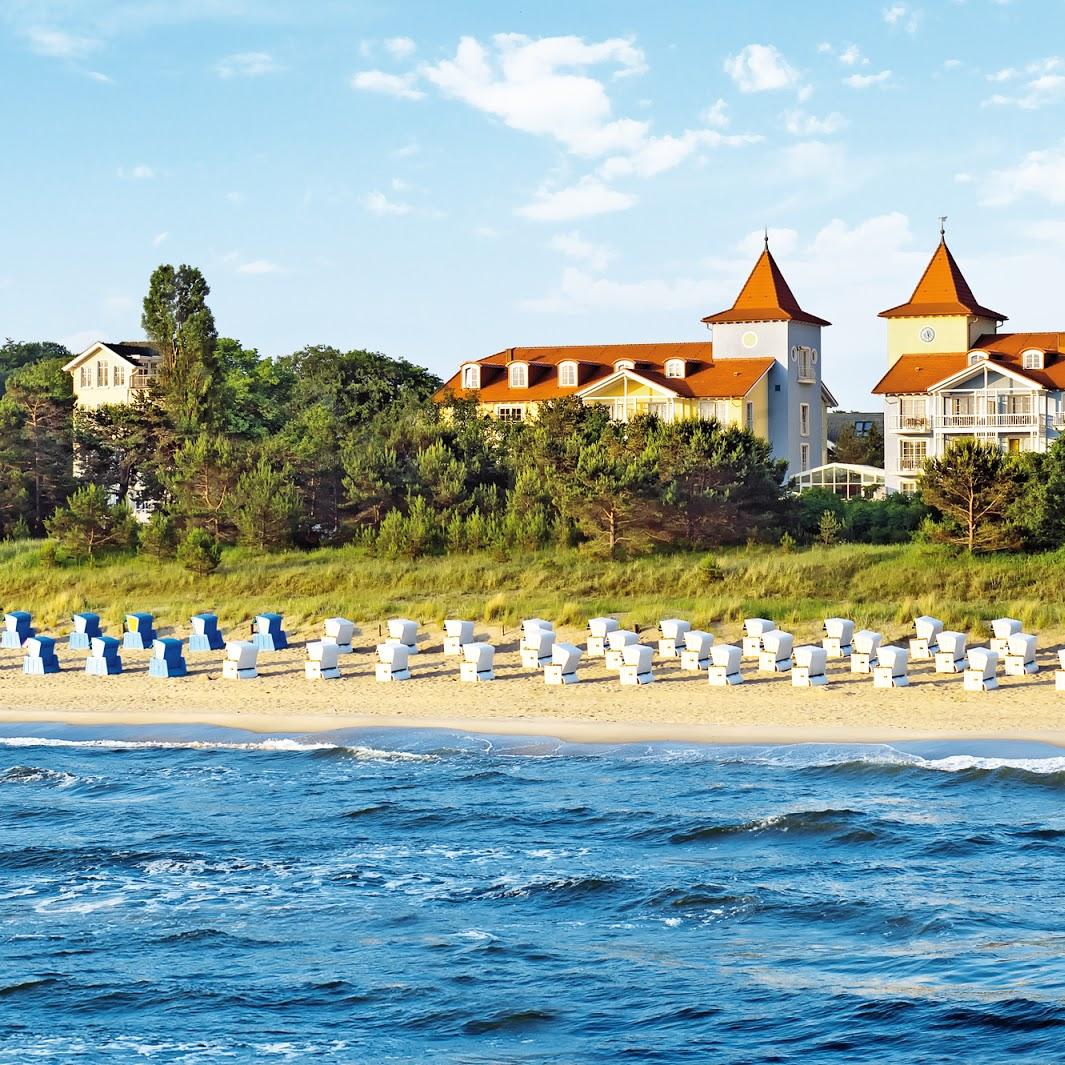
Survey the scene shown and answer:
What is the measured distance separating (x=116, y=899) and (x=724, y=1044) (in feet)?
25.8

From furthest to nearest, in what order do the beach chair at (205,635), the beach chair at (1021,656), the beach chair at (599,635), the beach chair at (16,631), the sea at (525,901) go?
the beach chair at (16,631) < the beach chair at (205,635) < the beach chair at (599,635) < the beach chair at (1021,656) < the sea at (525,901)

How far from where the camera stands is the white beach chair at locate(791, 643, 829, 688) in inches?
1113

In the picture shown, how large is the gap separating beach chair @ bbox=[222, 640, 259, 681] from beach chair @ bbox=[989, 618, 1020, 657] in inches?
533

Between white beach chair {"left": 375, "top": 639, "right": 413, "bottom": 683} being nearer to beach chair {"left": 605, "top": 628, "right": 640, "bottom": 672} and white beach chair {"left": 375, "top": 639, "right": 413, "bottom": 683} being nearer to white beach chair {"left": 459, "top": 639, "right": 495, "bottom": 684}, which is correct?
white beach chair {"left": 459, "top": 639, "right": 495, "bottom": 684}

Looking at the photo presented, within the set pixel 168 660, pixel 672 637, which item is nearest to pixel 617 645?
pixel 672 637

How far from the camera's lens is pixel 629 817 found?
73.0ft

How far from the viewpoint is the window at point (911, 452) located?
2734 inches

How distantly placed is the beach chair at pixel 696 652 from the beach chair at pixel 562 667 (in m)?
1.98

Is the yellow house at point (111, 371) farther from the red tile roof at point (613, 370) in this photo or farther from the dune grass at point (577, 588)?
Answer: the dune grass at point (577, 588)

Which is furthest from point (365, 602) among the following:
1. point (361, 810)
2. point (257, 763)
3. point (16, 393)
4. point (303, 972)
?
point (16, 393)

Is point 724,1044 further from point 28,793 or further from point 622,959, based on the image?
point 28,793

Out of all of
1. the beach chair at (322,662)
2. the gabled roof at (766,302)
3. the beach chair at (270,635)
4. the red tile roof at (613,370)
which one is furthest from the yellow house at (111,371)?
the beach chair at (322,662)

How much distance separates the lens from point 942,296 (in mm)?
72812

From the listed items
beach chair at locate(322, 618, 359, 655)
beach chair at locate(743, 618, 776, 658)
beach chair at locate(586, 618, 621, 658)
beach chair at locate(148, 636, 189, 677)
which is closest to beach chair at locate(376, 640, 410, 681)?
beach chair at locate(322, 618, 359, 655)
